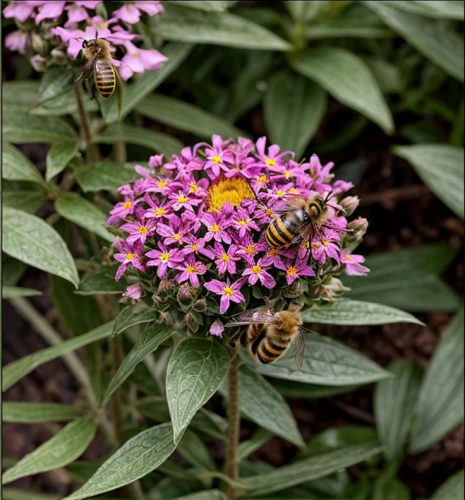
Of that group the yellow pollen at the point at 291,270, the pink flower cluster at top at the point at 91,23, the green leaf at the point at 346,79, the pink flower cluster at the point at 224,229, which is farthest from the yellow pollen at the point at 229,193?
the green leaf at the point at 346,79

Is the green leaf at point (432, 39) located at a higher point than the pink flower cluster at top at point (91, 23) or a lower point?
lower

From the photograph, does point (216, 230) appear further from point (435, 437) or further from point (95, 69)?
point (435, 437)

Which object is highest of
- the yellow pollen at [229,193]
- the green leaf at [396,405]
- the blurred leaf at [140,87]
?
the yellow pollen at [229,193]

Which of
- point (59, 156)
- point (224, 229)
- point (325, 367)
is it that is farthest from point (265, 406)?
point (59, 156)

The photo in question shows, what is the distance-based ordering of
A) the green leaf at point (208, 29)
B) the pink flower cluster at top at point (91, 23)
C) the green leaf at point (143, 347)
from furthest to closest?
the green leaf at point (208, 29) → the pink flower cluster at top at point (91, 23) → the green leaf at point (143, 347)

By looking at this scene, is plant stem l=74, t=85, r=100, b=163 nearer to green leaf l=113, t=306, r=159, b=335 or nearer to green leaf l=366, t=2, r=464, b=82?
green leaf l=113, t=306, r=159, b=335

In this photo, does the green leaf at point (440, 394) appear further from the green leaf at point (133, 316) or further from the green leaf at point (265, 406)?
the green leaf at point (133, 316)

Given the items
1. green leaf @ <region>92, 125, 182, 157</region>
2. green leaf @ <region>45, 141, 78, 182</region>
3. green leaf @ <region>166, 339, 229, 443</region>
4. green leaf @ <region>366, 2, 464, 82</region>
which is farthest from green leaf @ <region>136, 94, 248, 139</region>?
green leaf @ <region>166, 339, 229, 443</region>
